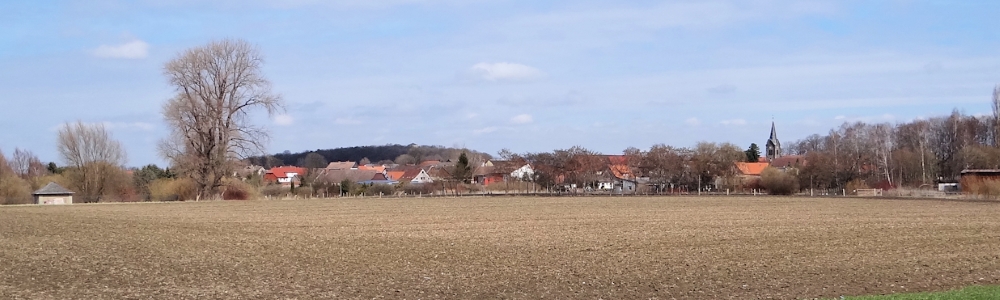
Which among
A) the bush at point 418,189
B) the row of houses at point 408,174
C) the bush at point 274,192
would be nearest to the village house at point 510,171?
the row of houses at point 408,174

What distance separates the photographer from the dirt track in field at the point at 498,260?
53.1ft

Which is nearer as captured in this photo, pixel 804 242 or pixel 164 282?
pixel 164 282

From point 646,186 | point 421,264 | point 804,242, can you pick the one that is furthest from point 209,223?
point 646,186

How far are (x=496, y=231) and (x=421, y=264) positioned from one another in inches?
448

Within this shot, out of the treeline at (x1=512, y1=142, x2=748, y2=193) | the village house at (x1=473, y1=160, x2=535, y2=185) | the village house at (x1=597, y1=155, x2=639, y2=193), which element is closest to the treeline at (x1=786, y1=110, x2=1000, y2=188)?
the treeline at (x1=512, y1=142, x2=748, y2=193)

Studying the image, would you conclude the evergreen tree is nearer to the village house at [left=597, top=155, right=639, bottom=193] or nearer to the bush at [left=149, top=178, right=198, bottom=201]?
the village house at [left=597, top=155, right=639, bottom=193]

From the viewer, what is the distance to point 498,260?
21250 millimetres

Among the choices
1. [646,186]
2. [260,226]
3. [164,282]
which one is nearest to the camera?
[164,282]

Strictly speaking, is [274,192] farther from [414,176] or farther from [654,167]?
[414,176]

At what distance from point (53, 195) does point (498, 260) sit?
69.3 meters

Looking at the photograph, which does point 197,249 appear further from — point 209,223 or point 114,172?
point 114,172

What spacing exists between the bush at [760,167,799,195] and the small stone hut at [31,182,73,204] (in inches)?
2667

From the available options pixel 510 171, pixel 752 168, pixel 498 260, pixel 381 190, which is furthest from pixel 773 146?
pixel 498 260

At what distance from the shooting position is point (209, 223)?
38.0 m
